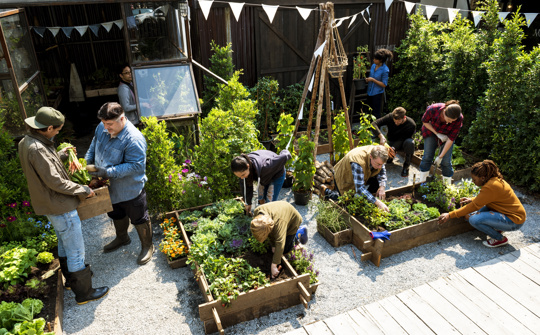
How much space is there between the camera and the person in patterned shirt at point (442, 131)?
5934mm

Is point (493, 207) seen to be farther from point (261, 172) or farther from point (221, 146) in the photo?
point (221, 146)

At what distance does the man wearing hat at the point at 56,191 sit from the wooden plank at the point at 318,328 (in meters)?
2.49

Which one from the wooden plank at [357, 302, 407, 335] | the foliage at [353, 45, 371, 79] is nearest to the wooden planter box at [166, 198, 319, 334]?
the wooden plank at [357, 302, 407, 335]

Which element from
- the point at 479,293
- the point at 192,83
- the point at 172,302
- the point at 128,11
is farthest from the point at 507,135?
the point at 128,11

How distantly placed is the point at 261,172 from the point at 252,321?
5.95ft

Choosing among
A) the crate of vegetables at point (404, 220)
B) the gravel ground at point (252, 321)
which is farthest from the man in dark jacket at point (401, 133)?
the gravel ground at point (252, 321)

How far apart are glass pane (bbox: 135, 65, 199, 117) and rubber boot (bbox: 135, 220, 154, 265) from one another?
7.60 ft

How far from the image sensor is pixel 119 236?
5273mm

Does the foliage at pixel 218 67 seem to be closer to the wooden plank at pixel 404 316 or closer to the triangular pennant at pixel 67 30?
the triangular pennant at pixel 67 30

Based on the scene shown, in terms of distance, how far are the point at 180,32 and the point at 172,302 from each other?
5463 millimetres

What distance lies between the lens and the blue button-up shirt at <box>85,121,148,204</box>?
14.7 feet

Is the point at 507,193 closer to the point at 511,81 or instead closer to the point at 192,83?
the point at 511,81

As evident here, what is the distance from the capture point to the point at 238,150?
18.8 feet

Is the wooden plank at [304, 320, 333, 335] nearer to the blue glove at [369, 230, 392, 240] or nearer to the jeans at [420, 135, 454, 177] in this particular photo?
the blue glove at [369, 230, 392, 240]
